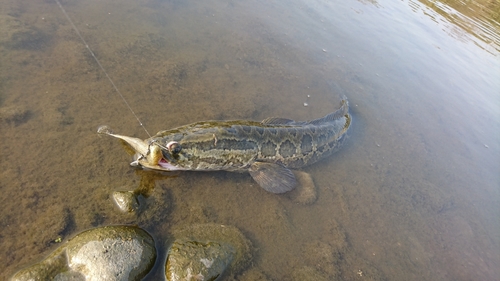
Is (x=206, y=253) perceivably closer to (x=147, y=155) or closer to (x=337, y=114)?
(x=147, y=155)

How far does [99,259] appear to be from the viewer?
3266mm

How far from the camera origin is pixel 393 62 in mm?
10188

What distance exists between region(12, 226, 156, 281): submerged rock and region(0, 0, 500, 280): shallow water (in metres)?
0.20

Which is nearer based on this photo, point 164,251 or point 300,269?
point 164,251

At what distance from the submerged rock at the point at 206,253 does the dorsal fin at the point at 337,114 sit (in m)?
3.29

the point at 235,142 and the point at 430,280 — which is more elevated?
the point at 235,142

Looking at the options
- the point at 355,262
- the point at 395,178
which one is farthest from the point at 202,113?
the point at 395,178

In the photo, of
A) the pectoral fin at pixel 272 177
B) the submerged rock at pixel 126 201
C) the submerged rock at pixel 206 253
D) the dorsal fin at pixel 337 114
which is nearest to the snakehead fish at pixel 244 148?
the pectoral fin at pixel 272 177

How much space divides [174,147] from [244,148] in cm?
122

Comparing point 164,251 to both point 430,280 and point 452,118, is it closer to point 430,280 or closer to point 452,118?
point 430,280

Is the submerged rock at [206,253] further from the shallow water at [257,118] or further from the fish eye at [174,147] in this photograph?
the fish eye at [174,147]

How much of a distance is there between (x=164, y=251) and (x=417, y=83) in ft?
29.7

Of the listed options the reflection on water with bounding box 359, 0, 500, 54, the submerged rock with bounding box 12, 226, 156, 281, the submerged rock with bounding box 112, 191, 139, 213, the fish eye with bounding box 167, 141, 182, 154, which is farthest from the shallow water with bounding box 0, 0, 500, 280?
the reflection on water with bounding box 359, 0, 500, 54

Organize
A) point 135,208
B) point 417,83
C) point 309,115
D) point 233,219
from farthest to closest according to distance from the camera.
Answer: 1. point 417,83
2. point 309,115
3. point 233,219
4. point 135,208
